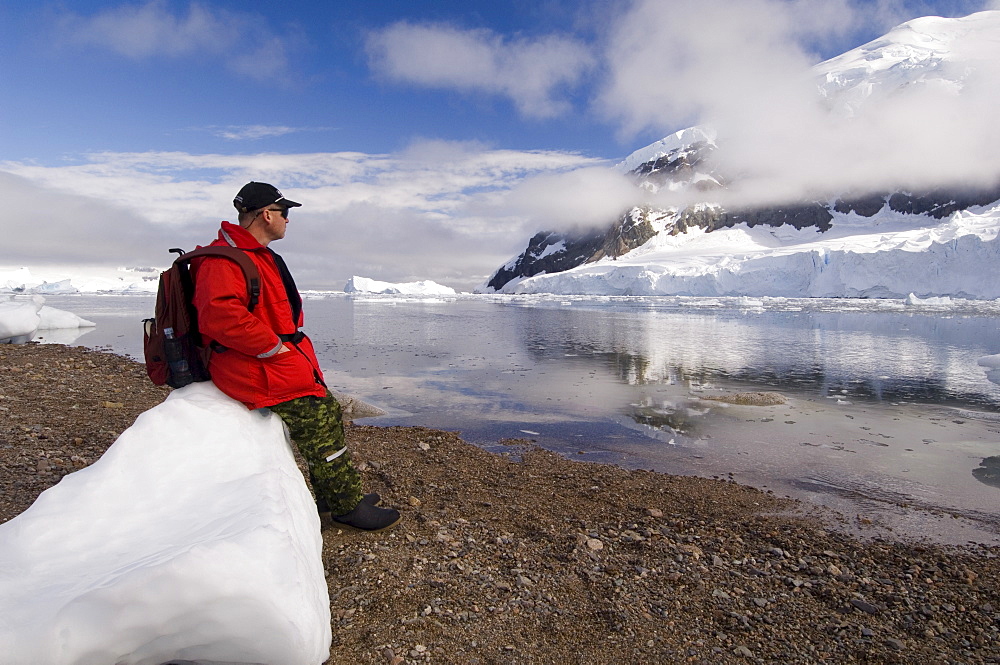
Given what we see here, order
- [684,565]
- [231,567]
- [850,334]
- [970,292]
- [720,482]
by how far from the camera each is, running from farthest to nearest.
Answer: [970,292] → [850,334] → [720,482] → [684,565] → [231,567]

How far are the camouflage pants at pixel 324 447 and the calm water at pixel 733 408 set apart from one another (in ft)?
12.8

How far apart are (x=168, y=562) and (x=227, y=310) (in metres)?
1.37

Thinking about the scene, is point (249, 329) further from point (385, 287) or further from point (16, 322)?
point (385, 287)

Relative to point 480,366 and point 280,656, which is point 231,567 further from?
point 480,366

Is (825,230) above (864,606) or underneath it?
above

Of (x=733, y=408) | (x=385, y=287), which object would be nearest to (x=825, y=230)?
(x=385, y=287)

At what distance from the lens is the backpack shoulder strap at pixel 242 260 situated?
10.5 feet

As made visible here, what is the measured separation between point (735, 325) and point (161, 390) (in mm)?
28451

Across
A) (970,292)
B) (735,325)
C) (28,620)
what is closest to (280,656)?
(28,620)

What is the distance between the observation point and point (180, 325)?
3.31 m

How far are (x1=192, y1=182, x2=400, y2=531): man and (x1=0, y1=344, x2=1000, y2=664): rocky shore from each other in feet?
2.55

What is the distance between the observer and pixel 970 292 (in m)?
62.3

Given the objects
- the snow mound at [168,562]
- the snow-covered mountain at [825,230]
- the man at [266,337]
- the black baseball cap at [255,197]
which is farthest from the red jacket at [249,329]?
the snow-covered mountain at [825,230]

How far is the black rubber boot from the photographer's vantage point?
398 cm
